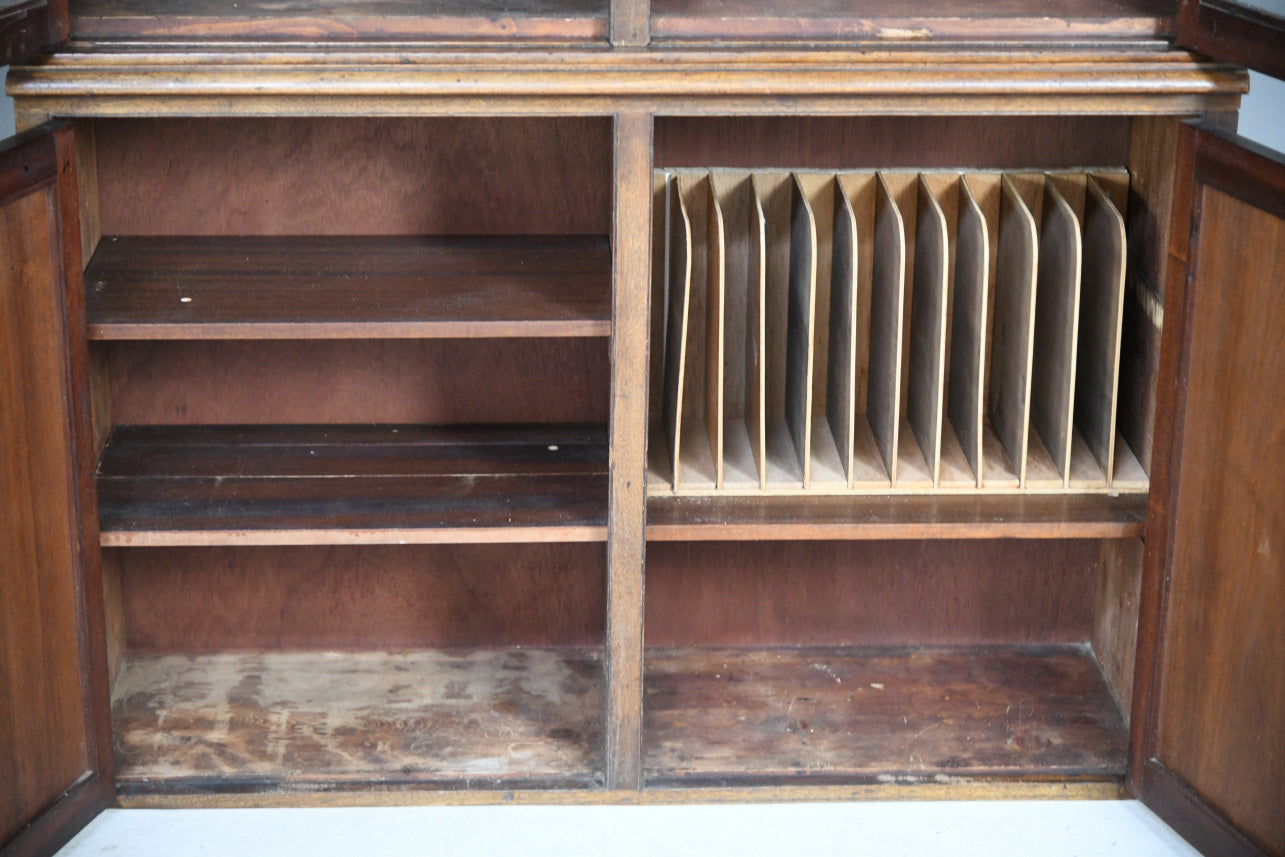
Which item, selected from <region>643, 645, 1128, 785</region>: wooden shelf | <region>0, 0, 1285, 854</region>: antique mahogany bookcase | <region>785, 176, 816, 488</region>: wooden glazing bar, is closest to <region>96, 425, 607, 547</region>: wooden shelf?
<region>0, 0, 1285, 854</region>: antique mahogany bookcase

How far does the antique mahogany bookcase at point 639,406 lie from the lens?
238cm

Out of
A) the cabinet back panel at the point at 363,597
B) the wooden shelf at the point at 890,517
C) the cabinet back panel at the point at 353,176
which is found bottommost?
the cabinet back panel at the point at 363,597

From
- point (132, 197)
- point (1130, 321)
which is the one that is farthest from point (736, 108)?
point (132, 197)

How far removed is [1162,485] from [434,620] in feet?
4.43

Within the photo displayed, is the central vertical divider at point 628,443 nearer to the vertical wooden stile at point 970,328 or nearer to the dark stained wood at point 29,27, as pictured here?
the vertical wooden stile at point 970,328

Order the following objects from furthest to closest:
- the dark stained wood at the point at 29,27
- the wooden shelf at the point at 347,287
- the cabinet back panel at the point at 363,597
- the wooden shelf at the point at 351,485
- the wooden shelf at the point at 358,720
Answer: the cabinet back panel at the point at 363,597 → the wooden shelf at the point at 358,720 → the wooden shelf at the point at 351,485 → the wooden shelf at the point at 347,287 → the dark stained wood at the point at 29,27

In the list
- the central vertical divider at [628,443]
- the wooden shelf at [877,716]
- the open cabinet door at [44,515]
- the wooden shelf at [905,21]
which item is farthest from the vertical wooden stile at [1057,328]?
the open cabinet door at [44,515]

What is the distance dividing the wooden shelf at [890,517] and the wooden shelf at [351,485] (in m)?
0.15

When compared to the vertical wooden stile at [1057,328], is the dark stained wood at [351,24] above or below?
above

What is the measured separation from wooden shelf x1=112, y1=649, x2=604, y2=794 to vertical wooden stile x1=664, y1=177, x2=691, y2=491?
0.50 m

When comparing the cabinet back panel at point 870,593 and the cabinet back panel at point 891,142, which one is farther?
the cabinet back panel at point 870,593

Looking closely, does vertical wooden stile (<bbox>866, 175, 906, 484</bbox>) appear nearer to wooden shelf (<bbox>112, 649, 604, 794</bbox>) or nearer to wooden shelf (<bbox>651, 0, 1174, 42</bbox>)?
wooden shelf (<bbox>651, 0, 1174, 42</bbox>)

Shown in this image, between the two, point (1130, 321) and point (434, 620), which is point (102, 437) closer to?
point (434, 620)

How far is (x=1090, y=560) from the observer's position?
3133 mm
